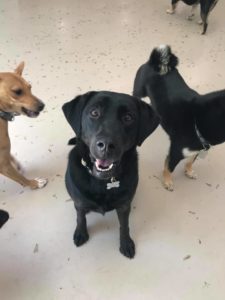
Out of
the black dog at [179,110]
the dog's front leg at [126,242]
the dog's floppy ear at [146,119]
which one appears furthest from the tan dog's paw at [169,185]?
the dog's floppy ear at [146,119]

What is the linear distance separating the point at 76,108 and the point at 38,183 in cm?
67

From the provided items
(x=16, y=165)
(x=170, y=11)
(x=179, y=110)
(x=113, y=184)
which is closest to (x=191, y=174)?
(x=179, y=110)

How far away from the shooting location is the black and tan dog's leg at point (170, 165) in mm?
1612

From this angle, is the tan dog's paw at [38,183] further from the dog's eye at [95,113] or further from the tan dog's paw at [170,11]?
the tan dog's paw at [170,11]

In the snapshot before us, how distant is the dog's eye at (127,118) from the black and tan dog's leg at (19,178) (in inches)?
27.0

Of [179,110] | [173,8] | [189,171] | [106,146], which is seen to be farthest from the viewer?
[173,8]

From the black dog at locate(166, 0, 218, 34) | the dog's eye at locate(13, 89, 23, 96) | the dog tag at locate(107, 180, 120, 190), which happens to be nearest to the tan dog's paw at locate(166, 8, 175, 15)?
the black dog at locate(166, 0, 218, 34)

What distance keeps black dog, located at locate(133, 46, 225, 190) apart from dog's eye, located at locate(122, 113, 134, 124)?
1.55 ft

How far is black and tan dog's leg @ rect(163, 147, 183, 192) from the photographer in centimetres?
161

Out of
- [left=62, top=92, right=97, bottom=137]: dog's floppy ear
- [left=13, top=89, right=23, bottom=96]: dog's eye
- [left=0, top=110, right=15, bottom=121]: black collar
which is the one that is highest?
[left=62, top=92, right=97, bottom=137]: dog's floppy ear

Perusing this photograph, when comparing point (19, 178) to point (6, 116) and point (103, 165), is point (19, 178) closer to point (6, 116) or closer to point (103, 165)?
point (6, 116)

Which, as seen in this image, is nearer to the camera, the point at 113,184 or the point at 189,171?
the point at 113,184

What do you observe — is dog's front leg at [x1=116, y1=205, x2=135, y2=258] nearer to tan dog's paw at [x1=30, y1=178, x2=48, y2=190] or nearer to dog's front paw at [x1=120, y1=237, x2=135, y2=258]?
dog's front paw at [x1=120, y1=237, x2=135, y2=258]

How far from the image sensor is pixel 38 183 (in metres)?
1.70
